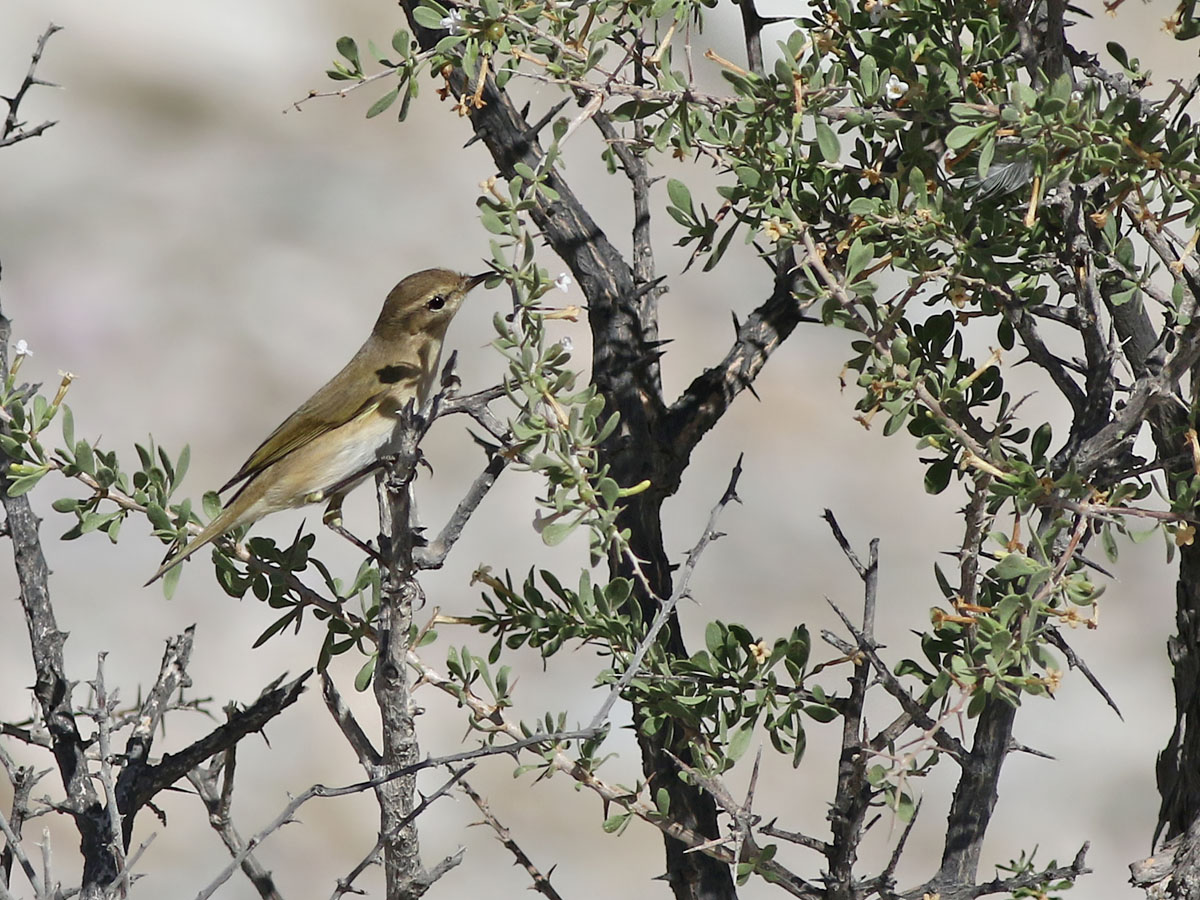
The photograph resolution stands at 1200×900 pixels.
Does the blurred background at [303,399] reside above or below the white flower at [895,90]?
above

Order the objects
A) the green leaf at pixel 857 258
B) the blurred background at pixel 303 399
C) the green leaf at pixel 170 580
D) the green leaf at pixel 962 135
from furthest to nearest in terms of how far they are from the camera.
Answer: the blurred background at pixel 303 399 → the green leaf at pixel 170 580 → the green leaf at pixel 857 258 → the green leaf at pixel 962 135

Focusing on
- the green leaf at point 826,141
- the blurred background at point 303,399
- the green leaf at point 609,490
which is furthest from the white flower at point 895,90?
the blurred background at point 303,399

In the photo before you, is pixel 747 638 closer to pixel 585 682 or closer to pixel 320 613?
pixel 320 613

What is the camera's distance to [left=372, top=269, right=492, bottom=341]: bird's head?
3.12 meters

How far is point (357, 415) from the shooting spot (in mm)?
3143

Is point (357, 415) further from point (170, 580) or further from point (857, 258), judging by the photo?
point (857, 258)

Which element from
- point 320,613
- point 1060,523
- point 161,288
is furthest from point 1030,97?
point 161,288

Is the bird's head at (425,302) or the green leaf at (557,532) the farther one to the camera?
the bird's head at (425,302)

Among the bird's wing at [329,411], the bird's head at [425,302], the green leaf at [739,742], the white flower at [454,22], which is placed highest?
the bird's head at [425,302]

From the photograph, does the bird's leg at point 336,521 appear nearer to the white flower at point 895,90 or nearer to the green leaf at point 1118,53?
the white flower at point 895,90

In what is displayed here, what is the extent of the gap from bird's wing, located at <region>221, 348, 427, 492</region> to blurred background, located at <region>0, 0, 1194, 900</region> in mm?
795

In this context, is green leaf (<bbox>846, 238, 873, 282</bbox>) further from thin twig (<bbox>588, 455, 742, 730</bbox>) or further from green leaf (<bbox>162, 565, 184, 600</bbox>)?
green leaf (<bbox>162, 565, 184, 600</bbox>)

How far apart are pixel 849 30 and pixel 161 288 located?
6.61 metres

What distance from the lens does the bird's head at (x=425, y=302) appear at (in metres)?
3.12
